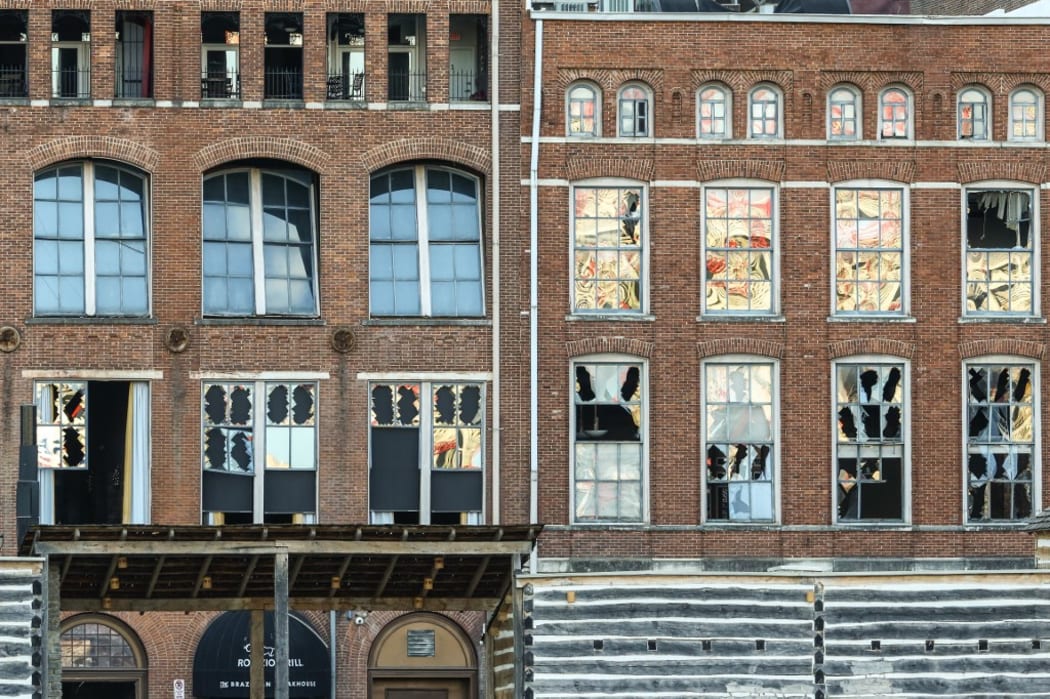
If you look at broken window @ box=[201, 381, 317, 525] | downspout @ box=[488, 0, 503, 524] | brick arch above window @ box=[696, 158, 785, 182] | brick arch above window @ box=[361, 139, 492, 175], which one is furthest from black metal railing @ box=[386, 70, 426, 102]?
broken window @ box=[201, 381, 317, 525]

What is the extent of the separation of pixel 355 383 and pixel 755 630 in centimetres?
1603

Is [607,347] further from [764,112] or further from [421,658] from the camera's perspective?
[421,658]

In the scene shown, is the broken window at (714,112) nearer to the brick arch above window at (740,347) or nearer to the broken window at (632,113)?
the broken window at (632,113)

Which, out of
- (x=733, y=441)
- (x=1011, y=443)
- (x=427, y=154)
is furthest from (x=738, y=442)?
(x=427, y=154)

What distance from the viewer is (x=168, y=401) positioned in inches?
1927

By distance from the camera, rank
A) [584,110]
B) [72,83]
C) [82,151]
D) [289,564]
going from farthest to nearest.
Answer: [584,110]
[72,83]
[82,151]
[289,564]

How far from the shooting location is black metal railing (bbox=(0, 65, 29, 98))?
49.5m

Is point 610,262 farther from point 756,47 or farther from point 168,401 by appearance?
point 168,401

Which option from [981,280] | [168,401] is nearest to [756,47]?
[981,280]

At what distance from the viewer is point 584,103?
5000 cm

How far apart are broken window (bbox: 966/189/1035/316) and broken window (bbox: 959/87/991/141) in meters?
1.10

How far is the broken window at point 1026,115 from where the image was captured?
167 ft

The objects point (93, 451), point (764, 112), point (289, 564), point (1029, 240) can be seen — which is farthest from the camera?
point (1029, 240)

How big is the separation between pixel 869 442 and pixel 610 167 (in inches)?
281
